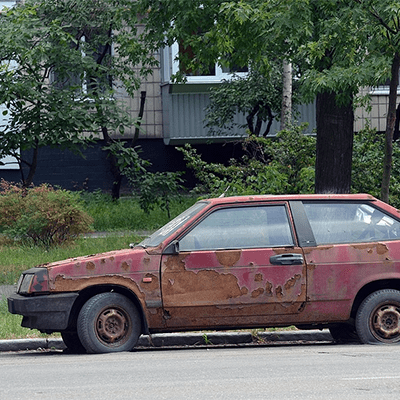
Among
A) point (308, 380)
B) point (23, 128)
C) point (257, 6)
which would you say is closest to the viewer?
point (308, 380)


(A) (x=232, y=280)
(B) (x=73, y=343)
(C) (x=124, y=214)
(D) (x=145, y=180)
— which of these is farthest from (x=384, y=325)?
(C) (x=124, y=214)

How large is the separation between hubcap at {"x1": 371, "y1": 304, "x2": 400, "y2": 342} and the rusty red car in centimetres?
1

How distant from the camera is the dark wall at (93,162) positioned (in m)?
24.1

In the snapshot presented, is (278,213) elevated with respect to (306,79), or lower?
lower

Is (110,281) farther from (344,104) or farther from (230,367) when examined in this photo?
(344,104)

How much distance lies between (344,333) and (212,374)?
103 inches

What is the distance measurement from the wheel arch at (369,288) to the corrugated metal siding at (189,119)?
14941mm

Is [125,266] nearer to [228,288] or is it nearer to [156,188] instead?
[228,288]

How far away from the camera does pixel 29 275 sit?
26.9ft

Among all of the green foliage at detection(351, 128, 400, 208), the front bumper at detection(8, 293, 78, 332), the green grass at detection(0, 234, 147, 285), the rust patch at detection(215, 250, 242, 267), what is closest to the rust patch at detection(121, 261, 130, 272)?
the front bumper at detection(8, 293, 78, 332)

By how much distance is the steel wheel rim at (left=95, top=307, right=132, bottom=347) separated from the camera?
8109 mm

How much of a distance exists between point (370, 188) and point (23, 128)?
7.17 metres

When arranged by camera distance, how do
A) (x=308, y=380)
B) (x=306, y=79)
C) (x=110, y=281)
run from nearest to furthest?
1. (x=308, y=380)
2. (x=110, y=281)
3. (x=306, y=79)

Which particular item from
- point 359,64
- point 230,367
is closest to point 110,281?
point 230,367
